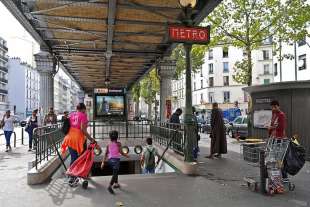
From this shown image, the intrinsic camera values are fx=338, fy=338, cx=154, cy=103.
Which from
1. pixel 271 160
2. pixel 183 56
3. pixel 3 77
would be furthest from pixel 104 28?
pixel 3 77

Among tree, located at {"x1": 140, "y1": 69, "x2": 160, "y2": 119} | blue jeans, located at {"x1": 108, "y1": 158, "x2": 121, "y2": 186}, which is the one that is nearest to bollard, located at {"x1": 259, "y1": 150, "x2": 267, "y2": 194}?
blue jeans, located at {"x1": 108, "y1": 158, "x2": 121, "y2": 186}

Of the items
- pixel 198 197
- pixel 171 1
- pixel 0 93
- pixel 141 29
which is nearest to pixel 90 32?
pixel 141 29

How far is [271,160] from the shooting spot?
6500mm

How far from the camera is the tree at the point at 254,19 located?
1888 cm

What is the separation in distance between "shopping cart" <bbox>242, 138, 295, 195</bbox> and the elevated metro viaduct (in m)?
2.47

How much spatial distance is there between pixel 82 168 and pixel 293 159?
4.32 meters

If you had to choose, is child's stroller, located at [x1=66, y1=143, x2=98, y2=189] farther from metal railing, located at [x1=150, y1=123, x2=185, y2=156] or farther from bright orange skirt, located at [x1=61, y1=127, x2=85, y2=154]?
metal railing, located at [x1=150, y1=123, x2=185, y2=156]

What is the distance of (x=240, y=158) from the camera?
11266mm

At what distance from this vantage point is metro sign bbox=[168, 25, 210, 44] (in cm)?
843

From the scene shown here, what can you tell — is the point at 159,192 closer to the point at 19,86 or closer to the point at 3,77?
the point at 3,77

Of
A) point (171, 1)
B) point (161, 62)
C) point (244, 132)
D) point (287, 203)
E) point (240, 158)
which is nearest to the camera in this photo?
point (287, 203)

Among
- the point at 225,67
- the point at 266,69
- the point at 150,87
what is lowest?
the point at 150,87

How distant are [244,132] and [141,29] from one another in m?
11.0

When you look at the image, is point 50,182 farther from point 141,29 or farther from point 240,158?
point 141,29
